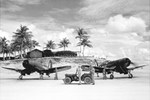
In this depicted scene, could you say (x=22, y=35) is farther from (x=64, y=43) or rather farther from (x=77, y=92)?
(x=77, y=92)

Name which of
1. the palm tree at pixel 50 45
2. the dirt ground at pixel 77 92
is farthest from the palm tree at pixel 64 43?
the dirt ground at pixel 77 92

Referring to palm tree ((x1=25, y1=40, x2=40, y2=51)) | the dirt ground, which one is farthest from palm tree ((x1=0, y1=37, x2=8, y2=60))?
the dirt ground

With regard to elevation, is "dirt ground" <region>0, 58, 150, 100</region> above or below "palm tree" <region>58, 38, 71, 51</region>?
below

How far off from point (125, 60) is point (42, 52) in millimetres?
59738

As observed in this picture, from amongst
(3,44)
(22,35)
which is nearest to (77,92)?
(22,35)

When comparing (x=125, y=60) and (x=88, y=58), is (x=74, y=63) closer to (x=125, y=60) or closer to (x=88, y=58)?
(x=88, y=58)

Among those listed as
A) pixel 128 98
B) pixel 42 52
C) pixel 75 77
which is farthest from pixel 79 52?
pixel 128 98

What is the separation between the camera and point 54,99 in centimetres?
1098

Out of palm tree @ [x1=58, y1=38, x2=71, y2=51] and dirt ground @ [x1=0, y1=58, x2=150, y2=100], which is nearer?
→ dirt ground @ [x1=0, y1=58, x2=150, y2=100]

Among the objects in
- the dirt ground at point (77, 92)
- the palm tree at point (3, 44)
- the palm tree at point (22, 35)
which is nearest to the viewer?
the dirt ground at point (77, 92)

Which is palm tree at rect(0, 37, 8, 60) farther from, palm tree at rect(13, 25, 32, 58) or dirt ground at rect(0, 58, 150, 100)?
dirt ground at rect(0, 58, 150, 100)

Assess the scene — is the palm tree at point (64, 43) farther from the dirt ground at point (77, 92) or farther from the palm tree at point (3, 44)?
the dirt ground at point (77, 92)

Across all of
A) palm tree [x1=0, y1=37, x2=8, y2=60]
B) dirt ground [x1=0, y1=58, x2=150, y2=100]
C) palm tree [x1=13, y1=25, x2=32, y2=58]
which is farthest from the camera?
palm tree [x1=0, y1=37, x2=8, y2=60]

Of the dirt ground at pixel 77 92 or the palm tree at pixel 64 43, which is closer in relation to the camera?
the dirt ground at pixel 77 92
